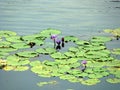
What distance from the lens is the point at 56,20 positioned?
7160 mm

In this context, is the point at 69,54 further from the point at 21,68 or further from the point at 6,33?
the point at 6,33

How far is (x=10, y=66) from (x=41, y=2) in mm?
4761

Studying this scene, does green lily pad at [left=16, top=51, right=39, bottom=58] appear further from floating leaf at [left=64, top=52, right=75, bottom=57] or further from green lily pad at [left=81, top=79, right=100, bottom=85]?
green lily pad at [left=81, top=79, right=100, bottom=85]

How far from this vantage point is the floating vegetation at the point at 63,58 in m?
4.34

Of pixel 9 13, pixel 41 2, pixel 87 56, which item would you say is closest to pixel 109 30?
pixel 87 56

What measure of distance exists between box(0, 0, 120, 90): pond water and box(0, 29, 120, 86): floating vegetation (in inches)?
4.0

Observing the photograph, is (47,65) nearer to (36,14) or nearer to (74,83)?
(74,83)

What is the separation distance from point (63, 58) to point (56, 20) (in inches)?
97.5

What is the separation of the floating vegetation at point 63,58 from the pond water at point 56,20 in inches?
4.0

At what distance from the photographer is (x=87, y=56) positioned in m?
4.83

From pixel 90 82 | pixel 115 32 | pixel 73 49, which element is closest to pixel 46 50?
pixel 73 49

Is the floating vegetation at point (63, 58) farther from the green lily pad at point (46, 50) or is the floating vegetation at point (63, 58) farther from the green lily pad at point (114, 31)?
the green lily pad at point (114, 31)

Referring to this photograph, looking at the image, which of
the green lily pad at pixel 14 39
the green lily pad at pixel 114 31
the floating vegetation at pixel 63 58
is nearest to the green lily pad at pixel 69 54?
the floating vegetation at pixel 63 58

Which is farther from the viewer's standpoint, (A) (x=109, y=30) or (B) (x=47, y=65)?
(A) (x=109, y=30)
